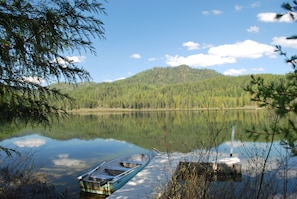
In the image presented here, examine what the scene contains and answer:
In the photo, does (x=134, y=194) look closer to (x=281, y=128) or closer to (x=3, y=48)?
(x=3, y=48)

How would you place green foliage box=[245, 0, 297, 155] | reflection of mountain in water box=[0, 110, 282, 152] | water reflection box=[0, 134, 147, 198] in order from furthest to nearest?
water reflection box=[0, 134, 147, 198]
reflection of mountain in water box=[0, 110, 282, 152]
green foliage box=[245, 0, 297, 155]

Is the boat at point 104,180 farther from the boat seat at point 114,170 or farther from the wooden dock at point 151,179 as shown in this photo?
the wooden dock at point 151,179

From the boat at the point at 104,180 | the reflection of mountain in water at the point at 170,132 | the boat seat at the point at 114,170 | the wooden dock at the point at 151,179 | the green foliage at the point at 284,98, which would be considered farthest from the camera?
the boat seat at the point at 114,170

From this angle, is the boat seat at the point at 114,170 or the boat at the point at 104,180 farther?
the boat seat at the point at 114,170

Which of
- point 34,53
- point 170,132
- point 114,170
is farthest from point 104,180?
point 170,132

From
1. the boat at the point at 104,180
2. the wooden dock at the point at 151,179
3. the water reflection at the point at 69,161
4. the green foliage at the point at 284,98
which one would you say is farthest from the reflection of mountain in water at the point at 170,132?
the water reflection at the point at 69,161

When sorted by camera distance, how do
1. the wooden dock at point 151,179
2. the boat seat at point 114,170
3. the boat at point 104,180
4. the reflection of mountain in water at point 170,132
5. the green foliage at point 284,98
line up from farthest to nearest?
the boat seat at point 114,170, the boat at point 104,180, the wooden dock at point 151,179, the reflection of mountain in water at point 170,132, the green foliage at point 284,98

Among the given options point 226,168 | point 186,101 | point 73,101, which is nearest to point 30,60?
point 73,101

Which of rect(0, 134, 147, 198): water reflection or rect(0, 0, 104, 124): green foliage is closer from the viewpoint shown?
rect(0, 0, 104, 124): green foliage

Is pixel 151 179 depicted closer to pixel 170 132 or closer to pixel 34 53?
pixel 34 53

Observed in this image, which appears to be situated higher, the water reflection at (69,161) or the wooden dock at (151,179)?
the wooden dock at (151,179)

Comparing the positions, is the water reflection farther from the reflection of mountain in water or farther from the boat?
the reflection of mountain in water

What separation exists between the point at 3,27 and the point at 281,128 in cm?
Answer: 332

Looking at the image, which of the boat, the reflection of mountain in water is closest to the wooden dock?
the boat
